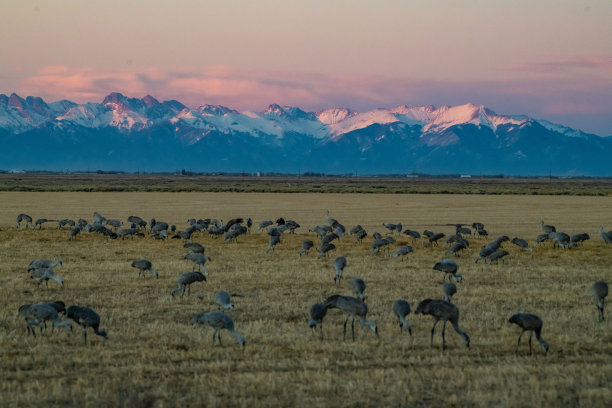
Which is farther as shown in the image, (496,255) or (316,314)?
(496,255)

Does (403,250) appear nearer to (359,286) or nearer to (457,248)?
(457,248)

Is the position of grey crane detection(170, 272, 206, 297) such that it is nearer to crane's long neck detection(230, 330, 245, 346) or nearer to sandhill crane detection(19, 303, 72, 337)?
sandhill crane detection(19, 303, 72, 337)

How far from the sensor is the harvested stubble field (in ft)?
34.4

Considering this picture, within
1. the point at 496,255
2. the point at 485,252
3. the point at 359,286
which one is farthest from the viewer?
the point at 485,252

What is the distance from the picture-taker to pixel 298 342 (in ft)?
43.5

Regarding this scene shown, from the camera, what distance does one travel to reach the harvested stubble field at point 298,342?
34.4ft

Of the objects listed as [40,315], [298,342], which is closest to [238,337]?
[298,342]

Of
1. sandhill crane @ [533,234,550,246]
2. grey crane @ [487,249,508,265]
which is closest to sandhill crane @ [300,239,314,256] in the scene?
grey crane @ [487,249,508,265]

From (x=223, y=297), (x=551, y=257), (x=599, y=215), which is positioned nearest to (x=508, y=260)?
(x=551, y=257)

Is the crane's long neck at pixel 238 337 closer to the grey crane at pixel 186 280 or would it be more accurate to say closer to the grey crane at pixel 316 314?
the grey crane at pixel 316 314

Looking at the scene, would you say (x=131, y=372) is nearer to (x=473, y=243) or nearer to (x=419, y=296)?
(x=419, y=296)

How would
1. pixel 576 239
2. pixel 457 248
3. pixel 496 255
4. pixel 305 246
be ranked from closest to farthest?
pixel 496 255, pixel 457 248, pixel 305 246, pixel 576 239

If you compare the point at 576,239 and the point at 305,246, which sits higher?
the point at 576,239

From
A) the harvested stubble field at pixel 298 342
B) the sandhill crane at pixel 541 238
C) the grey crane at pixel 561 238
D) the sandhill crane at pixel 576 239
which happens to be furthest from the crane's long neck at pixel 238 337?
the sandhill crane at pixel 576 239
